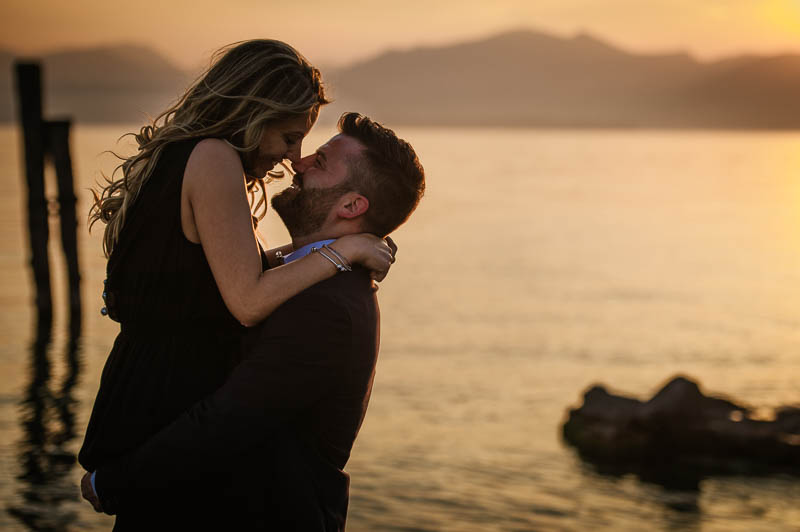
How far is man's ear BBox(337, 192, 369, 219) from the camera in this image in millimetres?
3176

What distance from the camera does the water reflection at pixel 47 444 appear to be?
440 inches

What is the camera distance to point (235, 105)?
9.75 feet

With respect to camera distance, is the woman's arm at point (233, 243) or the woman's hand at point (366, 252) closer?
the woman's arm at point (233, 243)

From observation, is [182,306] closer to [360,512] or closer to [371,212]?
[371,212]

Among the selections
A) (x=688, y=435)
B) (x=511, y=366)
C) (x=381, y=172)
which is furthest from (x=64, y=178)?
(x=381, y=172)

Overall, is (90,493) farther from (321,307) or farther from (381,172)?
(381,172)

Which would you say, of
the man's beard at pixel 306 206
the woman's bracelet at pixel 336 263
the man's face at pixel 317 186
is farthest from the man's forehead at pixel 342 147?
the woman's bracelet at pixel 336 263

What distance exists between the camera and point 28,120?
16.3m

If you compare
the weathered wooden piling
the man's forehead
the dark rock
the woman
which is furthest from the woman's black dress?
the weathered wooden piling

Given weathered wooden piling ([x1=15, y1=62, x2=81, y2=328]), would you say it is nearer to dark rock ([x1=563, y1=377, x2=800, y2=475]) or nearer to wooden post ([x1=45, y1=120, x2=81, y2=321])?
wooden post ([x1=45, y1=120, x2=81, y2=321])

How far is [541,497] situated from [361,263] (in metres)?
10.5

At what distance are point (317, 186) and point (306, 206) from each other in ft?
0.28

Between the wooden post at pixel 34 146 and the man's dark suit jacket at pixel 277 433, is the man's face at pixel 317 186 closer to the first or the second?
the man's dark suit jacket at pixel 277 433

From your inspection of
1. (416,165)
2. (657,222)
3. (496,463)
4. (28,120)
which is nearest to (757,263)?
(657,222)
